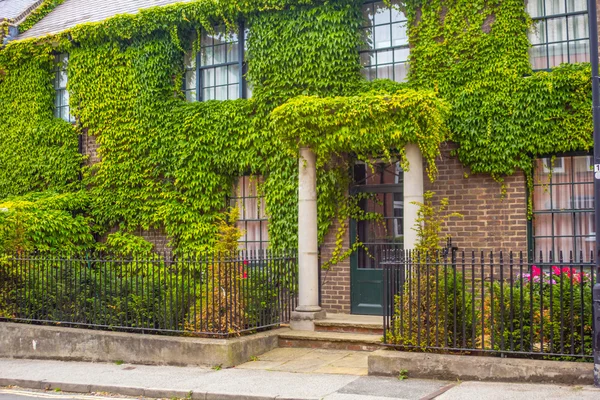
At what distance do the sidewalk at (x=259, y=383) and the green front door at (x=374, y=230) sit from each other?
2.36m

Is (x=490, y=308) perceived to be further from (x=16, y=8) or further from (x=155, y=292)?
(x=16, y=8)

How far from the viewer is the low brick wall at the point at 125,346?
34.5 feet

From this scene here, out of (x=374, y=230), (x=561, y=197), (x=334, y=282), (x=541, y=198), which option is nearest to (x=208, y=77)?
(x=374, y=230)

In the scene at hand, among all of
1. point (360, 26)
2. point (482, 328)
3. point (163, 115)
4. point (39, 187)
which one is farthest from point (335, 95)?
point (39, 187)

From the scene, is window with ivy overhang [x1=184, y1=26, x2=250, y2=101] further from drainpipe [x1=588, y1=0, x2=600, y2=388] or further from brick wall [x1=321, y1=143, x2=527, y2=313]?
drainpipe [x1=588, y1=0, x2=600, y2=388]

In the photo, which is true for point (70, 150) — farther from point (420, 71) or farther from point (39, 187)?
point (420, 71)

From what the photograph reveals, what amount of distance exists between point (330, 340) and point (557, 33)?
6523 mm

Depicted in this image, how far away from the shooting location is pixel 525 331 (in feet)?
28.9

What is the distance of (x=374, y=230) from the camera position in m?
13.5

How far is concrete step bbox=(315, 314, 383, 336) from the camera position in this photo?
1175 centimetres

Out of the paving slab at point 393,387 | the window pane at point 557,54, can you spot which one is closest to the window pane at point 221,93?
the window pane at point 557,54

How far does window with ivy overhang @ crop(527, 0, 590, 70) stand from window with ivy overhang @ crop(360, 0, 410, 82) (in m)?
2.31

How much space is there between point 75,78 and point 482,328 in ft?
39.0

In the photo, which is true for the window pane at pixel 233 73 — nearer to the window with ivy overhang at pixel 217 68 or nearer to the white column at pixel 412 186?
the window with ivy overhang at pixel 217 68
